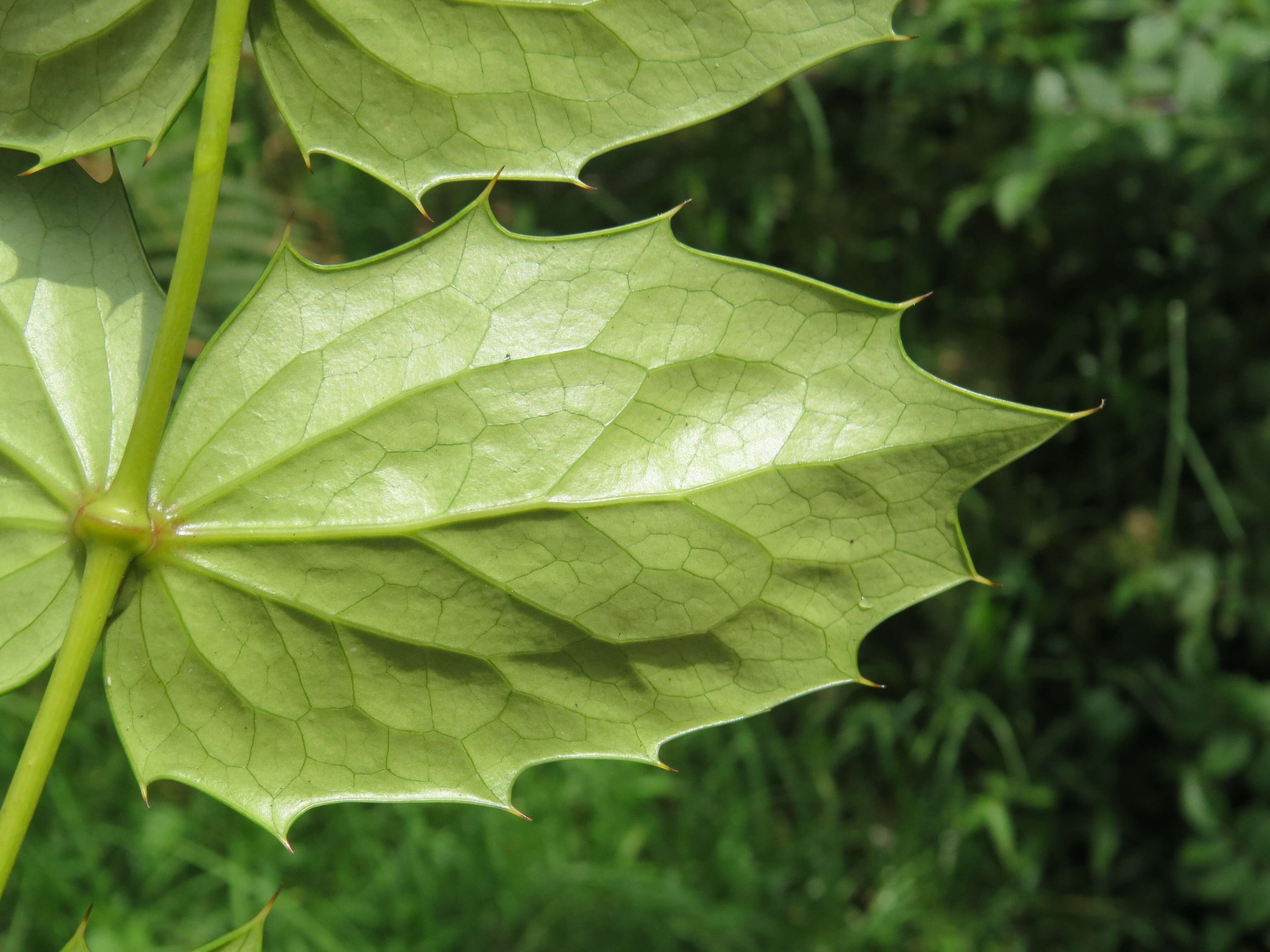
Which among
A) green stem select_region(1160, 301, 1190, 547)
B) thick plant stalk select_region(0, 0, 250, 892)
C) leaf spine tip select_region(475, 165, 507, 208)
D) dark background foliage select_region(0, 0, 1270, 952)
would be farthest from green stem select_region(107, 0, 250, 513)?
green stem select_region(1160, 301, 1190, 547)

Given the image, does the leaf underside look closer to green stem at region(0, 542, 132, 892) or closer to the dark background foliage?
green stem at region(0, 542, 132, 892)

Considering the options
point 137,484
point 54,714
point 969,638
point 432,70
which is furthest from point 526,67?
point 969,638

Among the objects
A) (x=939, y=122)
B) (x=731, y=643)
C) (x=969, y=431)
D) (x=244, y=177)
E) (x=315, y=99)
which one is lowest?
(x=939, y=122)

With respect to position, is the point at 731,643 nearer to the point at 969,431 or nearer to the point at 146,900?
the point at 969,431

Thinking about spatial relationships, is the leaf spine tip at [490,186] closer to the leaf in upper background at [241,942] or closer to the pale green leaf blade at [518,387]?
the pale green leaf blade at [518,387]

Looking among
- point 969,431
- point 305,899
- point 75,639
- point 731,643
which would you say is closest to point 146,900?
point 305,899

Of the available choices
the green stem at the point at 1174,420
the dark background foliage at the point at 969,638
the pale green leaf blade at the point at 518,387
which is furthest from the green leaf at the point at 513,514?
the dark background foliage at the point at 969,638
